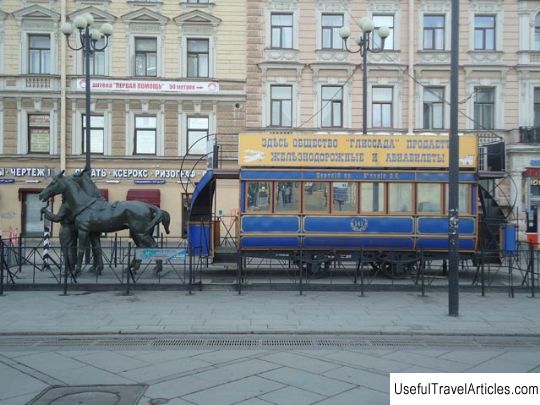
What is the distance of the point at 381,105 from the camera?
30.0 metres

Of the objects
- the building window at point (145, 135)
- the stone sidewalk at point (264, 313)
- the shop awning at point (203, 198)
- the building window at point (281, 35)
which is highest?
the building window at point (281, 35)

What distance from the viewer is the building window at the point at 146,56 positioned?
96.9 ft

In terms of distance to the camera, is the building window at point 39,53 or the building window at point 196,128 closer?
the building window at point 39,53

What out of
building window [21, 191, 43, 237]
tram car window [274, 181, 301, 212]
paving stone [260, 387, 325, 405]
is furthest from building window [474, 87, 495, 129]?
paving stone [260, 387, 325, 405]

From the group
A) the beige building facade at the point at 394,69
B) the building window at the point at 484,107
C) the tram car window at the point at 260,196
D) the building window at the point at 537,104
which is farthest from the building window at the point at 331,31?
the tram car window at the point at 260,196

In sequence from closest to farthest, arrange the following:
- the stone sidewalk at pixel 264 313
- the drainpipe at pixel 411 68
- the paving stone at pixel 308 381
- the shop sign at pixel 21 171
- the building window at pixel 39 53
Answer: the paving stone at pixel 308 381
the stone sidewalk at pixel 264 313
the shop sign at pixel 21 171
the building window at pixel 39 53
the drainpipe at pixel 411 68

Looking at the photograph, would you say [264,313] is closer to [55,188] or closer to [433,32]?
[55,188]

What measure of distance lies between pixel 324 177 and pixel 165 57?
16793 mm

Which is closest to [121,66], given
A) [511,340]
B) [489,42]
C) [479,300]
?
[489,42]

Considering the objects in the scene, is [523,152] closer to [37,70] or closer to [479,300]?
[479,300]

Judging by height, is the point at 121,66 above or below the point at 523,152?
above

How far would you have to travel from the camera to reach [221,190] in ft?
97.5

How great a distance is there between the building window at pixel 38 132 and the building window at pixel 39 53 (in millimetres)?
2409

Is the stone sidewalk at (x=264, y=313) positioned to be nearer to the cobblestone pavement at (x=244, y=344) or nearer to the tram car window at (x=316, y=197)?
the cobblestone pavement at (x=244, y=344)
